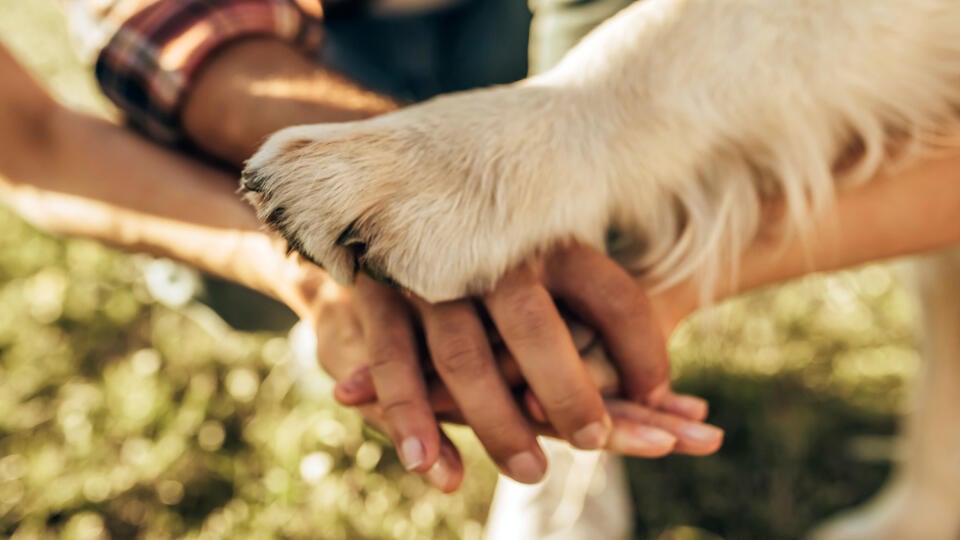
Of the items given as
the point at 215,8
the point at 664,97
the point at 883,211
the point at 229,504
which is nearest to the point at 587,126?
the point at 664,97

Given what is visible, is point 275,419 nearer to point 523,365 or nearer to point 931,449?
point 523,365

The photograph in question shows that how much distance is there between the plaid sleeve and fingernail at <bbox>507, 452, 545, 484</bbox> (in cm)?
76

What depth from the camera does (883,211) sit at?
3.64 feet

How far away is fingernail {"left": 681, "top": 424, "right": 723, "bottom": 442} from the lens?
102 centimetres

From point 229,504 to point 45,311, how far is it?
71 cm

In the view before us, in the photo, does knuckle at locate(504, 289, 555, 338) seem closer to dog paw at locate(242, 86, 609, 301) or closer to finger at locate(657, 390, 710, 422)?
dog paw at locate(242, 86, 609, 301)

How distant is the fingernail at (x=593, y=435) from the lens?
3.16ft

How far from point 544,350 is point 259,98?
24.2 inches

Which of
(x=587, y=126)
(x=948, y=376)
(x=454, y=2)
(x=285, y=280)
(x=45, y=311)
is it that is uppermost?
(x=587, y=126)

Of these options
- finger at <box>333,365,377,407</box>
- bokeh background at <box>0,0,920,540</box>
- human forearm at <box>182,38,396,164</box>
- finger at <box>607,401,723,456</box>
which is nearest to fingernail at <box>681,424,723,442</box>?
finger at <box>607,401,723,456</box>

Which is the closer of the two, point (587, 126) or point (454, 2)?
point (587, 126)

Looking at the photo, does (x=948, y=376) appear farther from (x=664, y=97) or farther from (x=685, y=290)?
(x=664, y=97)

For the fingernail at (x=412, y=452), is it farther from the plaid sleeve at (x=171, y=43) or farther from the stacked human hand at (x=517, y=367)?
the plaid sleeve at (x=171, y=43)

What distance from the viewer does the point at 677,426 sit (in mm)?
1035
